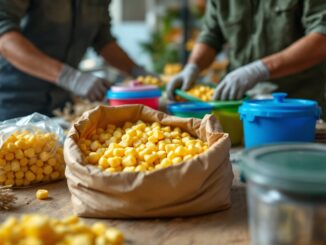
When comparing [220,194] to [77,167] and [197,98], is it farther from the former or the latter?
[197,98]

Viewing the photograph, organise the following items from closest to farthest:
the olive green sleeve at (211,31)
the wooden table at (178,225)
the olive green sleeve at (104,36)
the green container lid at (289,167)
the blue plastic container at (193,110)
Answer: the green container lid at (289,167) < the wooden table at (178,225) < the blue plastic container at (193,110) < the olive green sleeve at (211,31) < the olive green sleeve at (104,36)

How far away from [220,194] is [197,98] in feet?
2.98

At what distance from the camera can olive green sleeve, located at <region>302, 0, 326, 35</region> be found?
2129mm

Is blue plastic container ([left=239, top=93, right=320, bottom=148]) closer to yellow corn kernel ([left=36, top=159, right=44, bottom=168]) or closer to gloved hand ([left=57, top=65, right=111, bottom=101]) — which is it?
yellow corn kernel ([left=36, top=159, right=44, bottom=168])

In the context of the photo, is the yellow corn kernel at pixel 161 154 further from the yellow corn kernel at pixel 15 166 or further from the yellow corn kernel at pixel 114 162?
the yellow corn kernel at pixel 15 166

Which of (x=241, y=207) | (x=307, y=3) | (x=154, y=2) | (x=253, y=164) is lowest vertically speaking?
(x=241, y=207)

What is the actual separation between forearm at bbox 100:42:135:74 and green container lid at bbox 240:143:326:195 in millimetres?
2261

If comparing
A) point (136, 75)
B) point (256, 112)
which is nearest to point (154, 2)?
point (136, 75)

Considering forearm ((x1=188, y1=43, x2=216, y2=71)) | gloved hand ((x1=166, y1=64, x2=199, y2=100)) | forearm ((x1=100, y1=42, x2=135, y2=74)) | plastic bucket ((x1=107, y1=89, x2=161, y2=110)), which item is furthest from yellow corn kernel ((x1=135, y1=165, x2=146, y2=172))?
forearm ((x1=100, y1=42, x2=135, y2=74))

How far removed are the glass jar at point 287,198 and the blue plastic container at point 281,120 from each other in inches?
22.8

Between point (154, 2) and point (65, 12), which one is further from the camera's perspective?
point (154, 2)

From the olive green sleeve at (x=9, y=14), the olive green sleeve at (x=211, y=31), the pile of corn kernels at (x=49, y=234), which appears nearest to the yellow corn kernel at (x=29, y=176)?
the pile of corn kernels at (x=49, y=234)

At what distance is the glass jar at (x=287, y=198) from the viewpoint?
2.39ft

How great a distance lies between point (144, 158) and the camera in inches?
45.4
